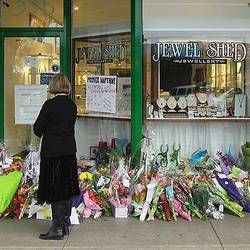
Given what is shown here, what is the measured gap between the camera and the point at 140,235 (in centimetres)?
588

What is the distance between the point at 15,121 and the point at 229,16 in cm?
355

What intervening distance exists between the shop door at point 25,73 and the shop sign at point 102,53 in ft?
1.26

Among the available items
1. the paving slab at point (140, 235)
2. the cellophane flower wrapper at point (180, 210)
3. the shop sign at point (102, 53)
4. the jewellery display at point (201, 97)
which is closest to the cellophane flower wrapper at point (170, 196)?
the cellophane flower wrapper at point (180, 210)

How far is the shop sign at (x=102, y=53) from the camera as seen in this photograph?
791cm

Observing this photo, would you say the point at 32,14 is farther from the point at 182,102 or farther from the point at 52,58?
the point at 182,102

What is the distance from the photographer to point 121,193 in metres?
6.57

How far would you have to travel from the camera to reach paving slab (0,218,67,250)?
556cm

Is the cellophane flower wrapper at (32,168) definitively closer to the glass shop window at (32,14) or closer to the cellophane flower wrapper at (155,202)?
the cellophane flower wrapper at (155,202)

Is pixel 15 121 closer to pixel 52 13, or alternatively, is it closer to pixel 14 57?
pixel 14 57

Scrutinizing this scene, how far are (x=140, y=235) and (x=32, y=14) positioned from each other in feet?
13.6

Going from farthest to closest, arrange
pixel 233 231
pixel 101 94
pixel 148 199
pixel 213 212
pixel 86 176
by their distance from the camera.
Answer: pixel 101 94 < pixel 86 176 < pixel 213 212 < pixel 148 199 < pixel 233 231

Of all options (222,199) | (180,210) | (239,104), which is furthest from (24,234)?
(239,104)

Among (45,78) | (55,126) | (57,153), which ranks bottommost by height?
(57,153)

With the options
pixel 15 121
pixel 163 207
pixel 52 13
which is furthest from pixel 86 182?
pixel 52 13
